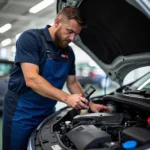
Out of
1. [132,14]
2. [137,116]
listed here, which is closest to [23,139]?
[137,116]

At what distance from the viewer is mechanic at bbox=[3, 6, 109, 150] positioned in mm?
1507

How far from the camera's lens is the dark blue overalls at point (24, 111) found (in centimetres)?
158

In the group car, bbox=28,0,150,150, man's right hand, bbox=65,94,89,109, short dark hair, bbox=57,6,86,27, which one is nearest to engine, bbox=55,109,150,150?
car, bbox=28,0,150,150

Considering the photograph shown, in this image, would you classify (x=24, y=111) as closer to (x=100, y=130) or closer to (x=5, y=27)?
(x=100, y=130)

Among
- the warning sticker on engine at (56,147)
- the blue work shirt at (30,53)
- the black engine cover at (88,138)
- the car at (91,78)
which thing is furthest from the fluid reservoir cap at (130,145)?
the car at (91,78)

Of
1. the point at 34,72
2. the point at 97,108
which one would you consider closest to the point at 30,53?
the point at 34,72

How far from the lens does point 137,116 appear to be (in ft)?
4.86

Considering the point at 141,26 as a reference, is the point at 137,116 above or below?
below

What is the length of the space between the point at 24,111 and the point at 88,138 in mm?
641

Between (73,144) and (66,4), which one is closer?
(73,144)

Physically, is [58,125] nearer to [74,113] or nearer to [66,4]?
[74,113]

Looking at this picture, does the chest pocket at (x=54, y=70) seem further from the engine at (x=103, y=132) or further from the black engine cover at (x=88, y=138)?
the black engine cover at (x=88, y=138)

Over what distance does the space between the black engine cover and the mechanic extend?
1.02 feet

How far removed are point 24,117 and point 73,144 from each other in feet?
1.75
